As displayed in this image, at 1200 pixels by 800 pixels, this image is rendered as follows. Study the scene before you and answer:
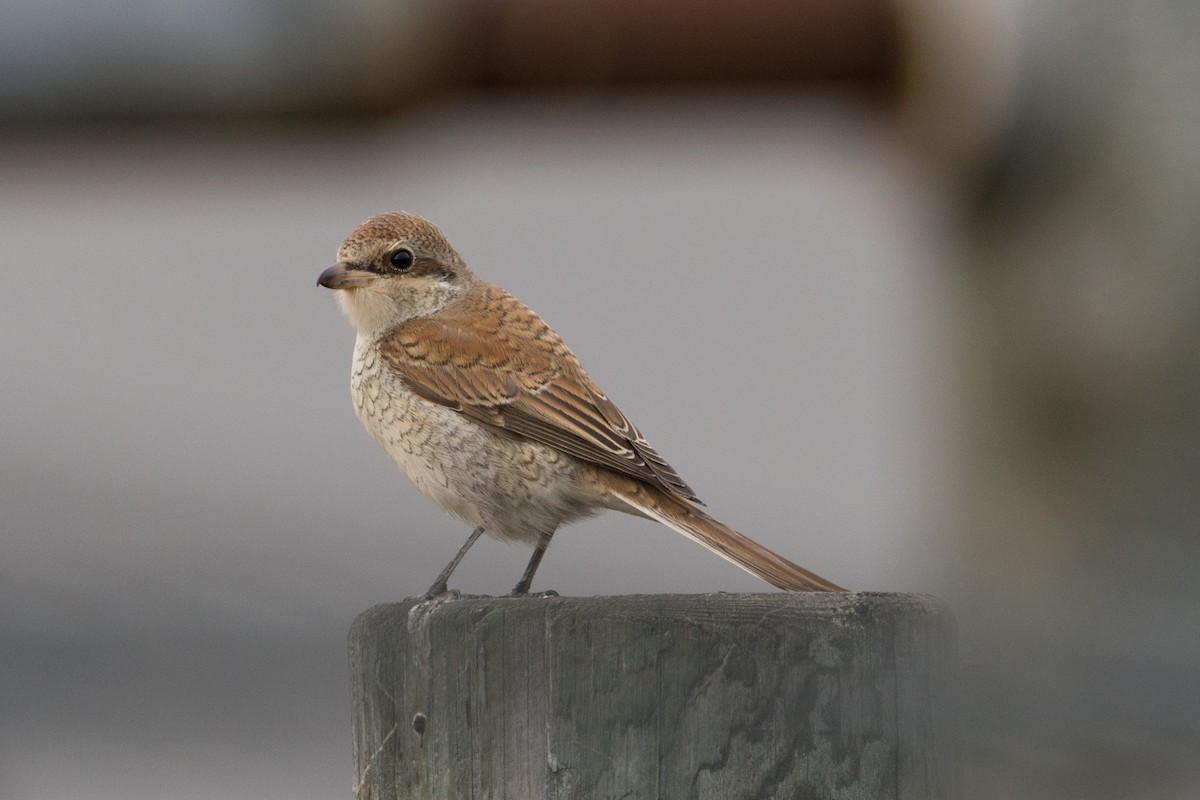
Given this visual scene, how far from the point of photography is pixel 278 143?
5.46ft

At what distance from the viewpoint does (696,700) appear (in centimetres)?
165

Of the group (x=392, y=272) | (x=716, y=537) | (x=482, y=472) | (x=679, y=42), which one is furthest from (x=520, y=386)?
(x=679, y=42)

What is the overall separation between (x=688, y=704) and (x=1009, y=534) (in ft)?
2.30

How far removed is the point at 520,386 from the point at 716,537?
81 centimetres

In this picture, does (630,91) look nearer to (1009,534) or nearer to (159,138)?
(159,138)

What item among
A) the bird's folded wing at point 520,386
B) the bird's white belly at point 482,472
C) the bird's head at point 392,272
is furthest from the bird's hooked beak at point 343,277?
the bird's white belly at point 482,472

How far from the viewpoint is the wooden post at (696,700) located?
1.58m

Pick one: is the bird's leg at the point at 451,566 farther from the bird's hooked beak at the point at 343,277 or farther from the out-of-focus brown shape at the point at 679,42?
the out-of-focus brown shape at the point at 679,42

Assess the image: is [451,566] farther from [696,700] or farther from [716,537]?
[696,700]

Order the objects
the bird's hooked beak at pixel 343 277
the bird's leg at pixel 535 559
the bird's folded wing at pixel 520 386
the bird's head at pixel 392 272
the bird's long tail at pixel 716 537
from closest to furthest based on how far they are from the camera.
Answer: the bird's long tail at pixel 716 537
the bird's folded wing at pixel 520 386
the bird's leg at pixel 535 559
the bird's hooked beak at pixel 343 277
the bird's head at pixel 392 272

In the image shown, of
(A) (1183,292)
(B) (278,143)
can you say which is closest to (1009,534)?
(A) (1183,292)

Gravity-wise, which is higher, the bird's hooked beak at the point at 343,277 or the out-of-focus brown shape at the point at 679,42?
the bird's hooked beak at the point at 343,277

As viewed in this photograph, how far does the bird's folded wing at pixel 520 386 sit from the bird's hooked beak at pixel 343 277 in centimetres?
18

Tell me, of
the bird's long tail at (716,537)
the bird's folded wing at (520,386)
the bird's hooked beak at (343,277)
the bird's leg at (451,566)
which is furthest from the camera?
the bird's hooked beak at (343,277)
